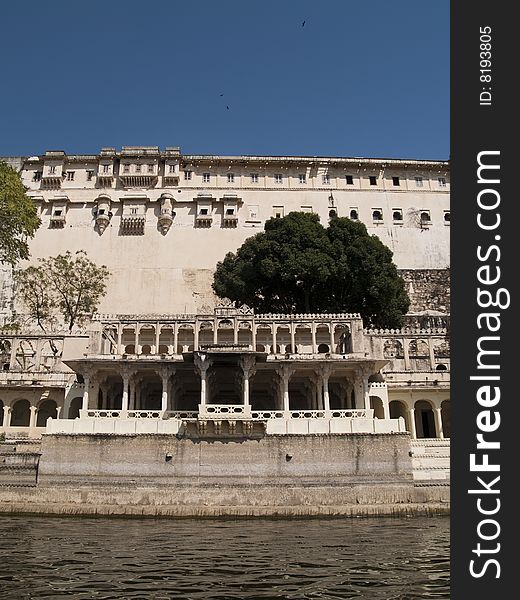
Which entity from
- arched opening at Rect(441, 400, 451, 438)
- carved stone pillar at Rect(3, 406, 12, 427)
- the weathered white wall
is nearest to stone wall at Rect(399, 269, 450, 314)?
the weathered white wall

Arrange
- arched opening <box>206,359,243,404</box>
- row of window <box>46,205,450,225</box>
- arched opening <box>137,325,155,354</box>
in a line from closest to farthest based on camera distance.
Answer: arched opening <box>206,359,243,404</box> → arched opening <box>137,325,155,354</box> → row of window <box>46,205,450,225</box>

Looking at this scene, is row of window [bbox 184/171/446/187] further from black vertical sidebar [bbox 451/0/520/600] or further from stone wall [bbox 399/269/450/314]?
black vertical sidebar [bbox 451/0/520/600]

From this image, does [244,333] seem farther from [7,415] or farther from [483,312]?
[483,312]

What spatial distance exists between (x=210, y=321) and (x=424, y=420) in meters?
15.8

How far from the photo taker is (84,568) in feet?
41.7

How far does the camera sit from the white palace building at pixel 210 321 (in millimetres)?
29641

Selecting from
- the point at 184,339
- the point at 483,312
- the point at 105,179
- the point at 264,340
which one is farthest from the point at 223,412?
the point at 105,179

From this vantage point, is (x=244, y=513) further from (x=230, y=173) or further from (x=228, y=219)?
(x=230, y=173)

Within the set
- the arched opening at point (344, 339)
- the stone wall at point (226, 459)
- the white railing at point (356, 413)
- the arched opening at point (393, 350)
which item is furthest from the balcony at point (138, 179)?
the white railing at point (356, 413)

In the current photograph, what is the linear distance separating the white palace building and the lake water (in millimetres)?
6968

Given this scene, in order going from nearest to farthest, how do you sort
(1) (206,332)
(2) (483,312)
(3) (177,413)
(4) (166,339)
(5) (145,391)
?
(2) (483,312), (3) (177,413), (5) (145,391), (4) (166,339), (1) (206,332)

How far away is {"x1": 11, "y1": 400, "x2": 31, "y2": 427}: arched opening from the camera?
122 ft

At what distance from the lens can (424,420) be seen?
125ft

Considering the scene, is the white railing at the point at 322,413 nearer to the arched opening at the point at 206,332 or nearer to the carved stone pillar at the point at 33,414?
the arched opening at the point at 206,332
